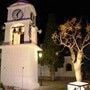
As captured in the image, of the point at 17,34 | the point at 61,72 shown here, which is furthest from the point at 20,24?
the point at 61,72

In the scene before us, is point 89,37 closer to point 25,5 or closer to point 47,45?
point 25,5

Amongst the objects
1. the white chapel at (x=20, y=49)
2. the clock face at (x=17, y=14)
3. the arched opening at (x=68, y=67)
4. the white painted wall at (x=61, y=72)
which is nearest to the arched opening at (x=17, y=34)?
the white chapel at (x=20, y=49)

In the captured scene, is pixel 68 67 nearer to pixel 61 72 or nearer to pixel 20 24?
pixel 61 72

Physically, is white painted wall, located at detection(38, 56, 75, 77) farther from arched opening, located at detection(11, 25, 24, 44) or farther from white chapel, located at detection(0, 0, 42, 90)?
arched opening, located at detection(11, 25, 24, 44)

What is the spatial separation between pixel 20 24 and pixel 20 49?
2.73 meters

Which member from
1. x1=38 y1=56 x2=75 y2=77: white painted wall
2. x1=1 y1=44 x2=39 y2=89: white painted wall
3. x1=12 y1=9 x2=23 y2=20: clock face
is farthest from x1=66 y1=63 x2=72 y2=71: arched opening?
x1=12 y1=9 x2=23 y2=20: clock face

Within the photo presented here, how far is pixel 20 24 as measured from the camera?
2756 cm

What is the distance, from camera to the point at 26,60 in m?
26.1

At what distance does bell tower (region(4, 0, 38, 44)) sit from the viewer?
26986 millimetres

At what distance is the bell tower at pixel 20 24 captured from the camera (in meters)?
27.0

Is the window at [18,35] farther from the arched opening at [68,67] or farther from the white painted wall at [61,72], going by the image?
the arched opening at [68,67]

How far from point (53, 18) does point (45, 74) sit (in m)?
8.04

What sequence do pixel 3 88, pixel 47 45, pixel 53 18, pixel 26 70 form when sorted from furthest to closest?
pixel 53 18 < pixel 47 45 < pixel 26 70 < pixel 3 88

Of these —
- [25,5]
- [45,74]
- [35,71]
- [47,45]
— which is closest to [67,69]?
[45,74]
